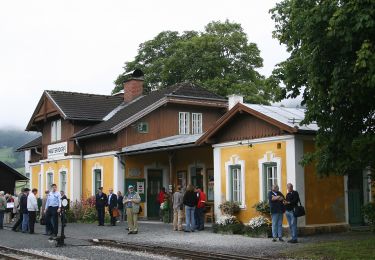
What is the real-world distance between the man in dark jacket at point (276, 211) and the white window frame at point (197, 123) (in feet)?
43.6

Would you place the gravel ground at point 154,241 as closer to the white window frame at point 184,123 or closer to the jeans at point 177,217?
the jeans at point 177,217

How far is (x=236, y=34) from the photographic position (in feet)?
137

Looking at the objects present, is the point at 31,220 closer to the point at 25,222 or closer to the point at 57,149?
the point at 25,222

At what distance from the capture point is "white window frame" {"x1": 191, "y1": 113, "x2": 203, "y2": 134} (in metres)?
29.7

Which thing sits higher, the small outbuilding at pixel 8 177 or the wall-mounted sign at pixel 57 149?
the wall-mounted sign at pixel 57 149

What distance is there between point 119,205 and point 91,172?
15.1 ft

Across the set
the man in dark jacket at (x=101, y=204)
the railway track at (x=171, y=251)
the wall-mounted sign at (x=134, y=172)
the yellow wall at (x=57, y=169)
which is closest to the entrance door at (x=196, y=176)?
the wall-mounted sign at (x=134, y=172)

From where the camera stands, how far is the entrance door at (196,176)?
82.2 ft

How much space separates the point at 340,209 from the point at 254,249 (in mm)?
5454

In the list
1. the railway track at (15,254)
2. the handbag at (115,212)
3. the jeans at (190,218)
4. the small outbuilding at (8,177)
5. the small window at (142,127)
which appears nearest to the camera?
the railway track at (15,254)

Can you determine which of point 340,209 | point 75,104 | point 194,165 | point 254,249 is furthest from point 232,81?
point 254,249

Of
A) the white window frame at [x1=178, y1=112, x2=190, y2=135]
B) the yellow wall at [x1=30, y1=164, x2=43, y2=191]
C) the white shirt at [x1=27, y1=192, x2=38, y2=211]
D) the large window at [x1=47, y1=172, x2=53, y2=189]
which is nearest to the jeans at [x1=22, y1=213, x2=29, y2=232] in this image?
the white shirt at [x1=27, y1=192, x2=38, y2=211]

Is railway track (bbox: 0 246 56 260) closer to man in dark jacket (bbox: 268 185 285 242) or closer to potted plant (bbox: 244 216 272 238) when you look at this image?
man in dark jacket (bbox: 268 185 285 242)

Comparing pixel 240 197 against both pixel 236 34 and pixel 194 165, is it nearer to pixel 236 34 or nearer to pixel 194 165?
pixel 194 165
